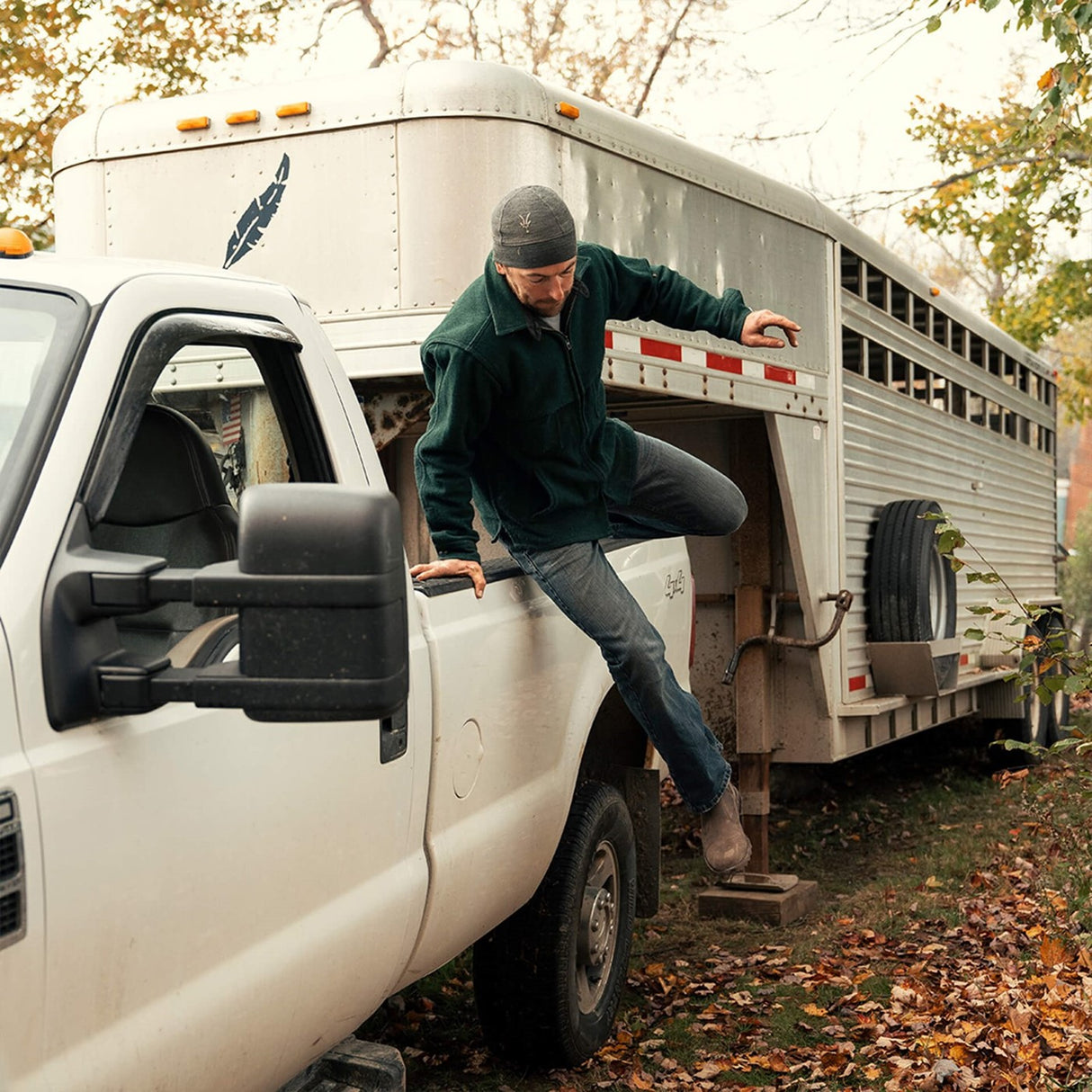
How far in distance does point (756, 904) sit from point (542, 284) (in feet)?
12.3

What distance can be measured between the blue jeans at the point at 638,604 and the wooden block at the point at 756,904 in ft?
7.16

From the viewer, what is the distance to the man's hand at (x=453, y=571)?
12.3 ft

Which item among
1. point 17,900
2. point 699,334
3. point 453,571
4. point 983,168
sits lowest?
point 17,900

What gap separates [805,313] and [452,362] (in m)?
3.76

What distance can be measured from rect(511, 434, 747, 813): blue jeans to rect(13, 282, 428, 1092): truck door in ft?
3.17

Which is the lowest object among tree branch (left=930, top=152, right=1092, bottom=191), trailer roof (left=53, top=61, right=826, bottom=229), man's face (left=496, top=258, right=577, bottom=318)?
man's face (left=496, top=258, right=577, bottom=318)

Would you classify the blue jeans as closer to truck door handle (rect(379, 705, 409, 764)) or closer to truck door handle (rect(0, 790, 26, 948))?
truck door handle (rect(379, 705, 409, 764))

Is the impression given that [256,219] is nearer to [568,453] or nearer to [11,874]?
[568,453]

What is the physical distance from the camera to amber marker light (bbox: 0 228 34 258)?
2855 mm

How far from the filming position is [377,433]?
572cm

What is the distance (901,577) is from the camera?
26.2 feet

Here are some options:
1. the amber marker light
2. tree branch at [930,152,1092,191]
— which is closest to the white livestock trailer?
the amber marker light

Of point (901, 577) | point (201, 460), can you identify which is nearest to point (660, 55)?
point (901, 577)

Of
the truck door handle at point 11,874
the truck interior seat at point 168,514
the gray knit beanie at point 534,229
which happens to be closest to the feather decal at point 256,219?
the gray knit beanie at point 534,229
